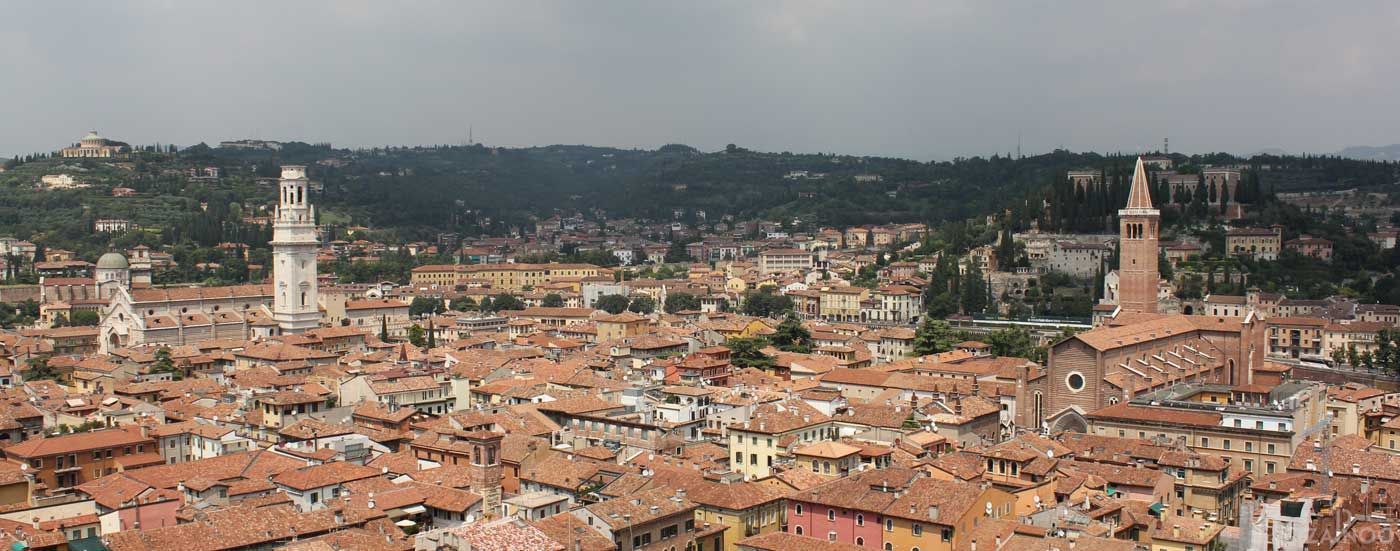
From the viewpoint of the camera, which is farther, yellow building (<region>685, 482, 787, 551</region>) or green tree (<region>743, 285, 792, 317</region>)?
green tree (<region>743, 285, 792, 317</region>)

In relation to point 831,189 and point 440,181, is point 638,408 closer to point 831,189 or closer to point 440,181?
point 831,189

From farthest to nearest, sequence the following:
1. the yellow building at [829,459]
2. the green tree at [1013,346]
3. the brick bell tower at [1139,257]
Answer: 1. the brick bell tower at [1139,257]
2. the green tree at [1013,346]
3. the yellow building at [829,459]

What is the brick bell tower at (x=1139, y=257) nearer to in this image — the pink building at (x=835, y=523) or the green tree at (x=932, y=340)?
the green tree at (x=932, y=340)

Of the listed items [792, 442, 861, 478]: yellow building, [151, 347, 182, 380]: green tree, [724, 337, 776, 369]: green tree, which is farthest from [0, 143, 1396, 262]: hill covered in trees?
[792, 442, 861, 478]: yellow building

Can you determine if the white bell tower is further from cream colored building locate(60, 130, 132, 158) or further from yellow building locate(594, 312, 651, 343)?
cream colored building locate(60, 130, 132, 158)

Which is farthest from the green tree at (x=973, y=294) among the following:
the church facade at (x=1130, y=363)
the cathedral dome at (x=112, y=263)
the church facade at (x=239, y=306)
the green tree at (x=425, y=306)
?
the cathedral dome at (x=112, y=263)

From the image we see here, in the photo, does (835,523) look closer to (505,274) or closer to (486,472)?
(486,472)

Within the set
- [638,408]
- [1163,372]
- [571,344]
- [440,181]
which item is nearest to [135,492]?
[638,408]
